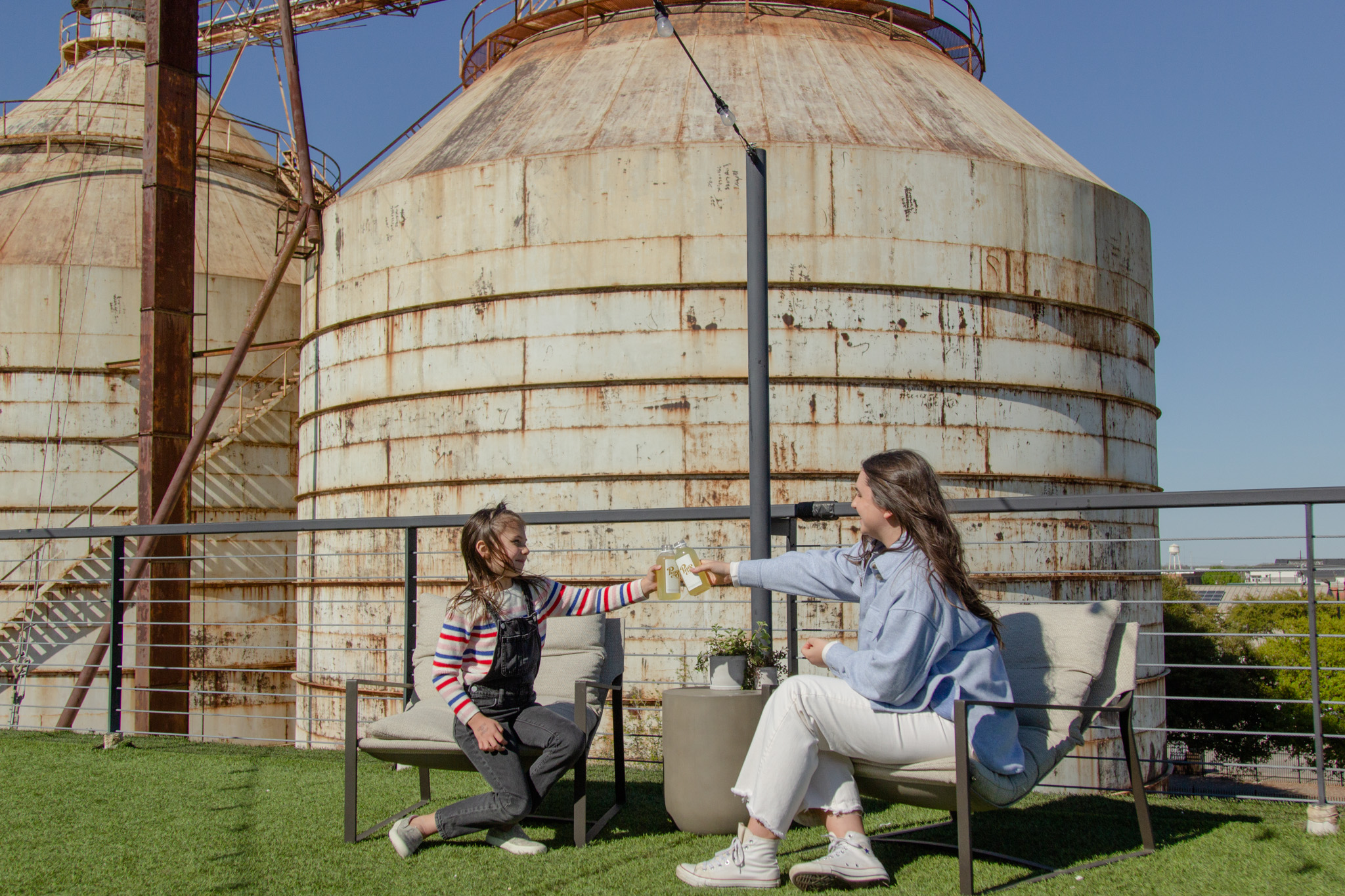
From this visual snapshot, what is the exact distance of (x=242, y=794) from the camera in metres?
5.35

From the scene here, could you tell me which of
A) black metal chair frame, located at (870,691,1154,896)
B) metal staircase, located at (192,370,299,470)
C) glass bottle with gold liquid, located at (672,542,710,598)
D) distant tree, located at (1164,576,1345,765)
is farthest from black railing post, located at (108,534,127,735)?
distant tree, located at (1164,576,1345,765)

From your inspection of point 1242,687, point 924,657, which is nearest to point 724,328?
point 924,657

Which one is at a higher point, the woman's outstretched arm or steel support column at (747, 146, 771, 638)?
steel support column at (747, 146, 771, 638)

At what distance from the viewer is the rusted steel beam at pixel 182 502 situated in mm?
11930

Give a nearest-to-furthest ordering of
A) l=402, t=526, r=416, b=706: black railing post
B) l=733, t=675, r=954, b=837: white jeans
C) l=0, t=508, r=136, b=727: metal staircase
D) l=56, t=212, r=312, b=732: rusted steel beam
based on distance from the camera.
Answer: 1. l=733, t=675, r=954, b=837: white jeans
2. l=402, t=526, r=416, b=706: black railing post
3. l=56, t=212, r=312, b=732: rusted steel beam
4. l=0, t=508, r=136, b=727: metal staircase

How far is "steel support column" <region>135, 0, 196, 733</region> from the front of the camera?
12.1 meters

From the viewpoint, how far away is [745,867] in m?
3.57

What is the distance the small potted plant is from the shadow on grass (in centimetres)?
78

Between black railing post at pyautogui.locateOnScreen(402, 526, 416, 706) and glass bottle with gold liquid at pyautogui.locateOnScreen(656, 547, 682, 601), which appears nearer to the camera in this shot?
glass bottle with gold liquid at pyautogui.locateOnScreen(656, 547, 682, 601)

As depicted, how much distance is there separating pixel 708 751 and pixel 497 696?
82 centimetres

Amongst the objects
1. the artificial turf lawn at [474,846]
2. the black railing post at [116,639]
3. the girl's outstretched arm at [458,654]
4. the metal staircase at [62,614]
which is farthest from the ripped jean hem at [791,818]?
the metal staircase at [62,614]

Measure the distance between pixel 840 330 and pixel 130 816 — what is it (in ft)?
26.1

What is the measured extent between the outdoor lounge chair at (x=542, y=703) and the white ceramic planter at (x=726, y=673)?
0.47 metres

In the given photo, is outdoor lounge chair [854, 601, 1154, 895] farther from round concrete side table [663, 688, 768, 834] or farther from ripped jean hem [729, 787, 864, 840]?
round concrete side table [663, 688, 768, 834]
